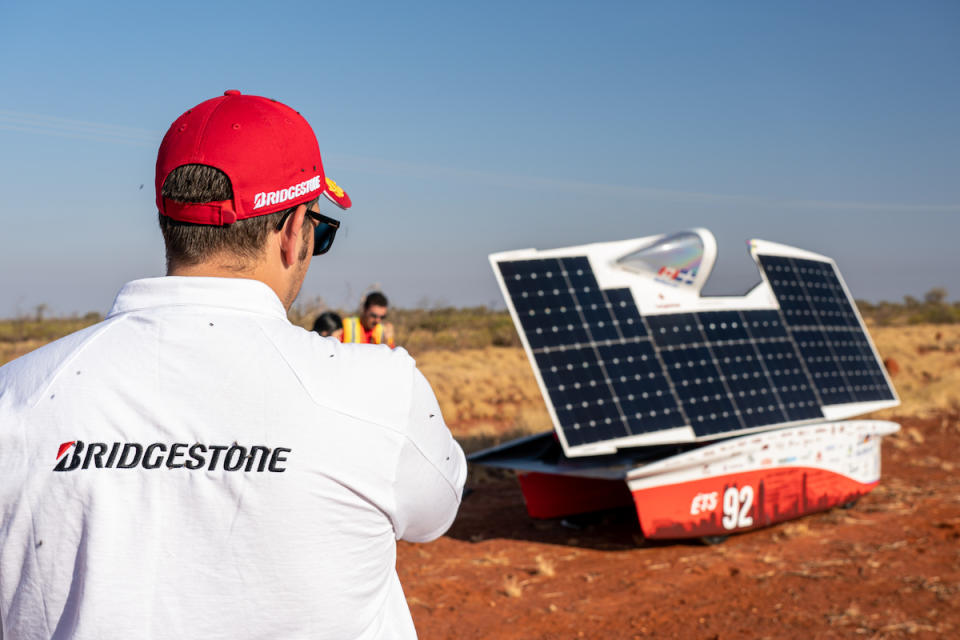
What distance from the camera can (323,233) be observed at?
166cm

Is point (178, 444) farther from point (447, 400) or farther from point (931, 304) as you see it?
point (931, 304)

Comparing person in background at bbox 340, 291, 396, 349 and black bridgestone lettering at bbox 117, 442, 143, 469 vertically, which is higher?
person in background at bbox 340, 291, 396, 349

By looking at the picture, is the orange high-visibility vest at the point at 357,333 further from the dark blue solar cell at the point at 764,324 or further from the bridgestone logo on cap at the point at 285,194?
the bridgestone logo on cap at the point at 285,194

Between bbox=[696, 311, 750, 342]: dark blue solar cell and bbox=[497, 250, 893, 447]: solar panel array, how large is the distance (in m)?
0.01

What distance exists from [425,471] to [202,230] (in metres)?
0.56

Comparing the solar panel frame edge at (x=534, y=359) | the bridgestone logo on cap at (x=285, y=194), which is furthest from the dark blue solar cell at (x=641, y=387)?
the bridgestone logo on cap at (x=285, y=194)

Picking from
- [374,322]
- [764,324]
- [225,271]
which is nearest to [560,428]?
[374,322]

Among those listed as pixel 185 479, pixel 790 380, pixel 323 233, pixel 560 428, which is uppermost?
pixel 323 233

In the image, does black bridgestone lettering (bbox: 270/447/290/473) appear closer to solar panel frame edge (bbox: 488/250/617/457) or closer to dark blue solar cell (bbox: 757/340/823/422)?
solar panel frame edge (bbox: 488/250/617/457)

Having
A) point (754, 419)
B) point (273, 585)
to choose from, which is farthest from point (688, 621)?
point (273, 585)

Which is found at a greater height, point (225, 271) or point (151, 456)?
point (225, 271)

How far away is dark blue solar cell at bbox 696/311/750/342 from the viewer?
28.5ft

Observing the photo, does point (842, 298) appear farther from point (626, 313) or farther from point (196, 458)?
point (196, 458)

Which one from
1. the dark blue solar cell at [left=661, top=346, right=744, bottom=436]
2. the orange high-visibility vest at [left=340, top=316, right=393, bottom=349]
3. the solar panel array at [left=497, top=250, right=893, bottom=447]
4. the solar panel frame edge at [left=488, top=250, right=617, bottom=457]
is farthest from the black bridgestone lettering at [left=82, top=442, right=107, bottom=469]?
the orange high-visibility vest at [left=340, top=316, right=393, bottom=349]
